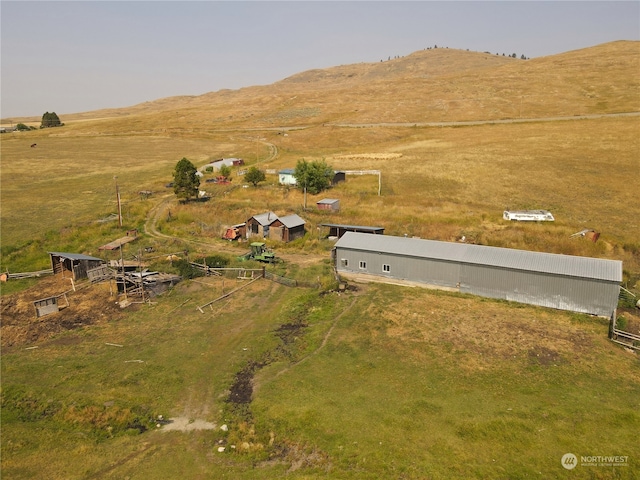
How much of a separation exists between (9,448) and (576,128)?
108904 mm

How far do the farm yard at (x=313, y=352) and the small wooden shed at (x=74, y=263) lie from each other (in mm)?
1132

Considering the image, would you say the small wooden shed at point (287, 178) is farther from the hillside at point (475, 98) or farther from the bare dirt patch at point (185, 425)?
the hillside at point (475, 98)

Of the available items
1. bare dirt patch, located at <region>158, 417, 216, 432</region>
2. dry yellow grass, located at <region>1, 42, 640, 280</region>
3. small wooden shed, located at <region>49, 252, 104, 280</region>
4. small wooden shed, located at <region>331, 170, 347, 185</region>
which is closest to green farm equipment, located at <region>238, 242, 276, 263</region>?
dry yellow grass, located at <region>1, 42, 640, 280</region>

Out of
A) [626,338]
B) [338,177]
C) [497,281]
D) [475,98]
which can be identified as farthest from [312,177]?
[475,98]

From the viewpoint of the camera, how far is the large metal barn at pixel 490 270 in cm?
3162

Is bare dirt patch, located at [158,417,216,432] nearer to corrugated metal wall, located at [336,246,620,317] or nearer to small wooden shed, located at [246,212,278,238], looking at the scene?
corrugated metal wall, located at [336,246,620,317]

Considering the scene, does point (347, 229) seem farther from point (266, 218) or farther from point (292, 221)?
point (266, 218)

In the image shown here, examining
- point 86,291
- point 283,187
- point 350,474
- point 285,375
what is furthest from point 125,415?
point 283,187

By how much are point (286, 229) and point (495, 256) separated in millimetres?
22519

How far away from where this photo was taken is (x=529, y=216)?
49531 mm

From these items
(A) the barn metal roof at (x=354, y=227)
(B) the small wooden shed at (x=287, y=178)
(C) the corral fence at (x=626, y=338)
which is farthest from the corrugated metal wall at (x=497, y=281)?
(B) the small wooden shed at (x=287, y=178)

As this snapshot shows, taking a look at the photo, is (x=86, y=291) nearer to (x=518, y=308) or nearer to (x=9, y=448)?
(x=9, y=448)

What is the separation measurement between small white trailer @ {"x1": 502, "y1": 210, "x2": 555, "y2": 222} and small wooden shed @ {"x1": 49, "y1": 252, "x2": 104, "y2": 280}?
44.4 m

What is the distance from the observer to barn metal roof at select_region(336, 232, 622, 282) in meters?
32.1
